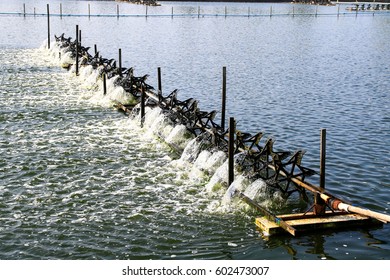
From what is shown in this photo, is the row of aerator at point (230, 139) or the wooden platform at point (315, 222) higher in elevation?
the row of aerator at point (230, 139)

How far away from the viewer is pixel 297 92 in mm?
42031

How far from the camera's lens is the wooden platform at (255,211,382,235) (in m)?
18.3

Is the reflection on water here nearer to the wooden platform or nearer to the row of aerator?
the wooden platform

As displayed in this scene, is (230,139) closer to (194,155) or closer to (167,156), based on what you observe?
(194,155)

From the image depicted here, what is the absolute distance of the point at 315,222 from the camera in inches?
728

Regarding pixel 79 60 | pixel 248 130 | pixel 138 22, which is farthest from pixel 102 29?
pixel 248 130

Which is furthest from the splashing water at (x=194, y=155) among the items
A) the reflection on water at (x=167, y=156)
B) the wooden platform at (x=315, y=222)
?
the wooden platform at (x=315, y=222)

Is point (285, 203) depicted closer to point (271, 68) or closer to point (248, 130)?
point (248, 130)

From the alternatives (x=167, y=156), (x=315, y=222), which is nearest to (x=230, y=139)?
(x=315, y=222)

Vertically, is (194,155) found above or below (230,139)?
below

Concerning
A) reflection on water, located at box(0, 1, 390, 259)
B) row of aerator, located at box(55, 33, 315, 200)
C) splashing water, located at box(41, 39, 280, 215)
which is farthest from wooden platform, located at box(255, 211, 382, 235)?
splashing water, located at box(41, 39, 280, 215)

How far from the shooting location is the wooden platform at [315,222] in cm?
1830

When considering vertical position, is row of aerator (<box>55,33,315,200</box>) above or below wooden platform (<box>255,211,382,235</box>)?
above

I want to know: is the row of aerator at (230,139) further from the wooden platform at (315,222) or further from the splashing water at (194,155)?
the wooden platform at (315,222)
